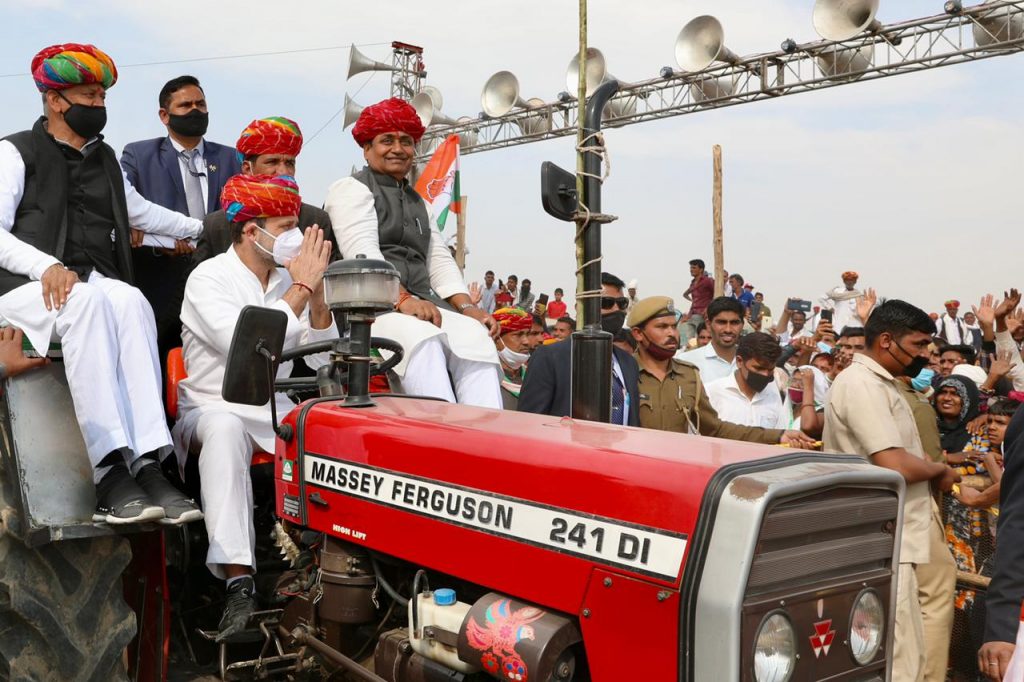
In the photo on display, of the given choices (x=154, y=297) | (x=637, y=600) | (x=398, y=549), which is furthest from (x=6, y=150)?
(x=637, y=600)

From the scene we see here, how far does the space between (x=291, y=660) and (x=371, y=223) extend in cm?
205

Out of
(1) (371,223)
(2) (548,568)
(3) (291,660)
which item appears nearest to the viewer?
(2) (548,568)

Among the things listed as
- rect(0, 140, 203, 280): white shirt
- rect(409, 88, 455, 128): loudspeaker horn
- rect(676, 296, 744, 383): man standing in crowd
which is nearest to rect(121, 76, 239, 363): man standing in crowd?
rect(0, 140, 203, 280): white shirt

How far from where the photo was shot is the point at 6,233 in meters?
3.42

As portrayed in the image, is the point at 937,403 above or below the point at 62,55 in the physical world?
below

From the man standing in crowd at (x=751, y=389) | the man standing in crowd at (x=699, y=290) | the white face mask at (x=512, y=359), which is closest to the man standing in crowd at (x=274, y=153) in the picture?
the man standing in crowd at (x=751, y=389)

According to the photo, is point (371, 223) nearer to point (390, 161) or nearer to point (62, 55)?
point (390, 161)

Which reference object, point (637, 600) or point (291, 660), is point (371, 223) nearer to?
point (291, 660)

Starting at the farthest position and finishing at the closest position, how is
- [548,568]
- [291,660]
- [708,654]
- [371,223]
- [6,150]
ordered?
1. [371,223]
2. [6,150]
3. [291,660]
4. [548,568]
5. [708,654]

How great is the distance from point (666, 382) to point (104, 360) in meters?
3.08

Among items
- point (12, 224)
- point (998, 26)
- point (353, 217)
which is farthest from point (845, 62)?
point (12, 224)

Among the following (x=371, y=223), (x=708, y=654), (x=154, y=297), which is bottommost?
(x=708, y=654)

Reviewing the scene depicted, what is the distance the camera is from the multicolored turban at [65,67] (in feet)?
11.9

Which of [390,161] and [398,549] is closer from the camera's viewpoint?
[398,549]
